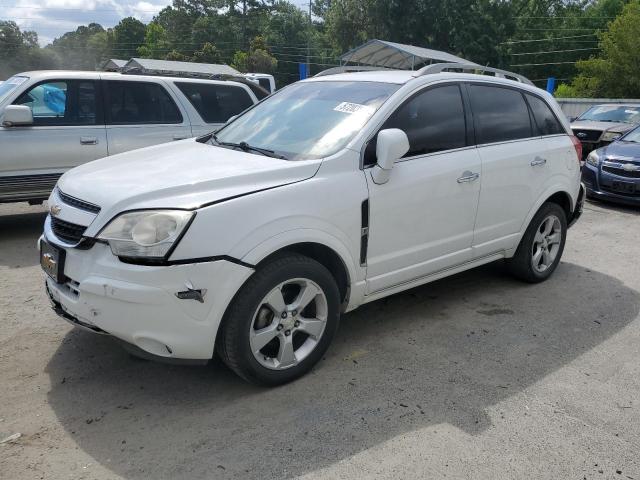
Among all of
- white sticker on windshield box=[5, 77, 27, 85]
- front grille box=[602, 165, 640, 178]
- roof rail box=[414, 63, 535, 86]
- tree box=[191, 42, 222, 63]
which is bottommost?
front grille box=[602, 165, 640, 178]

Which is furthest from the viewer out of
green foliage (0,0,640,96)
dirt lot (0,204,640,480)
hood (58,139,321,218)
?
green foliage (0,0,640,96)

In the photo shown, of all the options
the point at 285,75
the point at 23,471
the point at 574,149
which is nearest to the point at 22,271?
the point at 23,471

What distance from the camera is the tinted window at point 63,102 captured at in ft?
20.6

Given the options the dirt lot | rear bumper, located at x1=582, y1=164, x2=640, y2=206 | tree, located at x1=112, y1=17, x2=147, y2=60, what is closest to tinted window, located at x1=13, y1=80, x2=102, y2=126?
the dirt lot

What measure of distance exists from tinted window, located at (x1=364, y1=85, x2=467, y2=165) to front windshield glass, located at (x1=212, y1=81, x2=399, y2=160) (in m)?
0.17

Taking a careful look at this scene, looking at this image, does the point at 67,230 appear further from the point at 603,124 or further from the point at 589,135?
the point at 603,124

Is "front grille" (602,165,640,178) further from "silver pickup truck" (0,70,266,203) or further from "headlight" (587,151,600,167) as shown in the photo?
"silver pickup truck" (0,70,266,203)

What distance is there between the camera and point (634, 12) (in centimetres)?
3128

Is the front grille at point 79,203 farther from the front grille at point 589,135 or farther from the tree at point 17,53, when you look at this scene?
the tree at point 17,53

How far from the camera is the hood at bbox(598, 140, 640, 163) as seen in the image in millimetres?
8656

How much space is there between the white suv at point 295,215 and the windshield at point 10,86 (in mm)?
3201

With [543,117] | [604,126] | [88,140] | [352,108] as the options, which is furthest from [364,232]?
[604,126]

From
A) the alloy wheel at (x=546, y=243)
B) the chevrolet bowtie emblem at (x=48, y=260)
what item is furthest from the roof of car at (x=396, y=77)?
the chevrolet bowtie emblem at (x=48, y=260)

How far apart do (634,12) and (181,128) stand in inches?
1300
